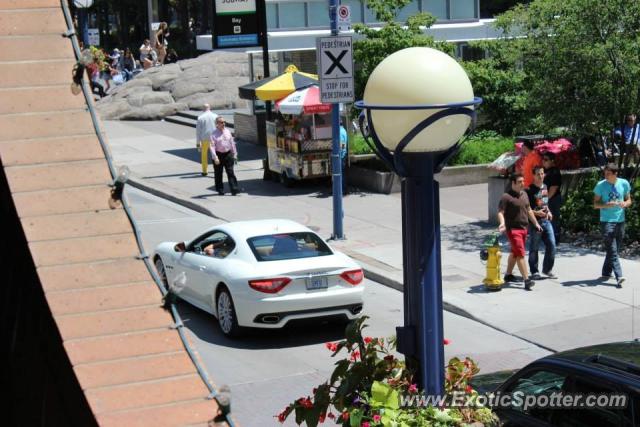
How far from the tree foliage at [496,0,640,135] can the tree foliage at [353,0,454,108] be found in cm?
480

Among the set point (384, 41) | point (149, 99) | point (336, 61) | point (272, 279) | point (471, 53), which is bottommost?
point (272, 279)

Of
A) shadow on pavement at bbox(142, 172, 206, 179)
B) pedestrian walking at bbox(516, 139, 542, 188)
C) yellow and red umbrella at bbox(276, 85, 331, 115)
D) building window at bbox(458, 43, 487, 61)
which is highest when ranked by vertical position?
building window at bbox(458, 43, 487, 61)

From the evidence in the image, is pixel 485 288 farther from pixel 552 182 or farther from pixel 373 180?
pixel 373 180

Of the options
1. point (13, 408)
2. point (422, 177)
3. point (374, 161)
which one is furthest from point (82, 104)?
point (374, 161)

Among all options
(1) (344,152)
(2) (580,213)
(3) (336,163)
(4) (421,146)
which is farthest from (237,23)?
(4) (421,146)

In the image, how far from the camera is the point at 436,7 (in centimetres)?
2873

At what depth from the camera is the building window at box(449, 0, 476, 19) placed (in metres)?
29.0

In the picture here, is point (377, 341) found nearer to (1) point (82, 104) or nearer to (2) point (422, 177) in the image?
(2) point (422, 177)

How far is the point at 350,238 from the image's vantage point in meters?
18.5

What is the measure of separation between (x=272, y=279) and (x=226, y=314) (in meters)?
0.93

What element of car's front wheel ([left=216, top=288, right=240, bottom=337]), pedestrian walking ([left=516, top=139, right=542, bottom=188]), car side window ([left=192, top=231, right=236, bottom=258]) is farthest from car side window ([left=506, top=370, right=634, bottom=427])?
pedestrian walking ([left=516, top=139, right=542, bottom=188])

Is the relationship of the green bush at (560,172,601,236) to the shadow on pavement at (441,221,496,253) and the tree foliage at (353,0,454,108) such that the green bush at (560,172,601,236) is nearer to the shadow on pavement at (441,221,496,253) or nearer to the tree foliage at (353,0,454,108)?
the shadow on pavement at (441,221,496,253)

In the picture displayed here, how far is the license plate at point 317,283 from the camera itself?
1238cm

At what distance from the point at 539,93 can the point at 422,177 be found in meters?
12.4
